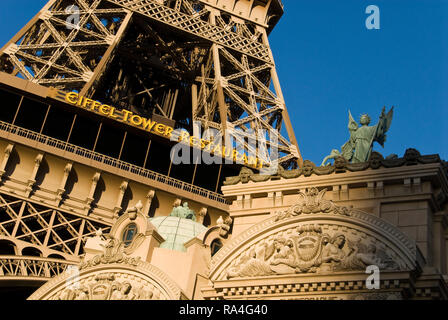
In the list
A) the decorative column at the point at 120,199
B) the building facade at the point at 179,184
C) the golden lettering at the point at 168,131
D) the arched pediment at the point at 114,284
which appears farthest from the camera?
the golden lettering at the point at 168,131

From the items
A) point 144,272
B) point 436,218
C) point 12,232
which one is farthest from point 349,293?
point 12,232

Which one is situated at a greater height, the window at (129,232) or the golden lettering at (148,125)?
the golden lettering at (148,125)

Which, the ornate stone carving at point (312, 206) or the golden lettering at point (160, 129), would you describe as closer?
the ornate stone carving at point (312, 206)

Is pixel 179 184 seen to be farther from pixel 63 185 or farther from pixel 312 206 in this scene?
pixel 312 206

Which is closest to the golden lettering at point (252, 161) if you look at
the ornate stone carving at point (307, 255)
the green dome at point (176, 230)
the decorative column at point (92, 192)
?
the decorative column at point (92, 192)

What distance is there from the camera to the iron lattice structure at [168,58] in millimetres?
48875

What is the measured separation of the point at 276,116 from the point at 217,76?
5.31 metres

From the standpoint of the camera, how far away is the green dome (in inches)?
1163

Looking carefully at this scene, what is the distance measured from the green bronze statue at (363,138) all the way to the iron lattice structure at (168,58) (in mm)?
22547

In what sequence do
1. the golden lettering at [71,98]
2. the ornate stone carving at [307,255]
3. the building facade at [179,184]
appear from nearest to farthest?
the ornate stone carving at [307,255]
the building facade at [179,184]
the golden lettering at [71,98]

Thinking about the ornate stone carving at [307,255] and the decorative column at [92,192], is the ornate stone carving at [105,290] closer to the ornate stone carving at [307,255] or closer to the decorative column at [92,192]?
the ornate stone carving at [307,255]

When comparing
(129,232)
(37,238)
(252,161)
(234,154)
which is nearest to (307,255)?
(129,232)

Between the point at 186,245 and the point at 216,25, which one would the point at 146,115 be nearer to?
the point at 216,25

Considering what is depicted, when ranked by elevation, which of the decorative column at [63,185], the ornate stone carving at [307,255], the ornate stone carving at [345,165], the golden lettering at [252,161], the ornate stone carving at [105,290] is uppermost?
the golden lettering at [252,161]
